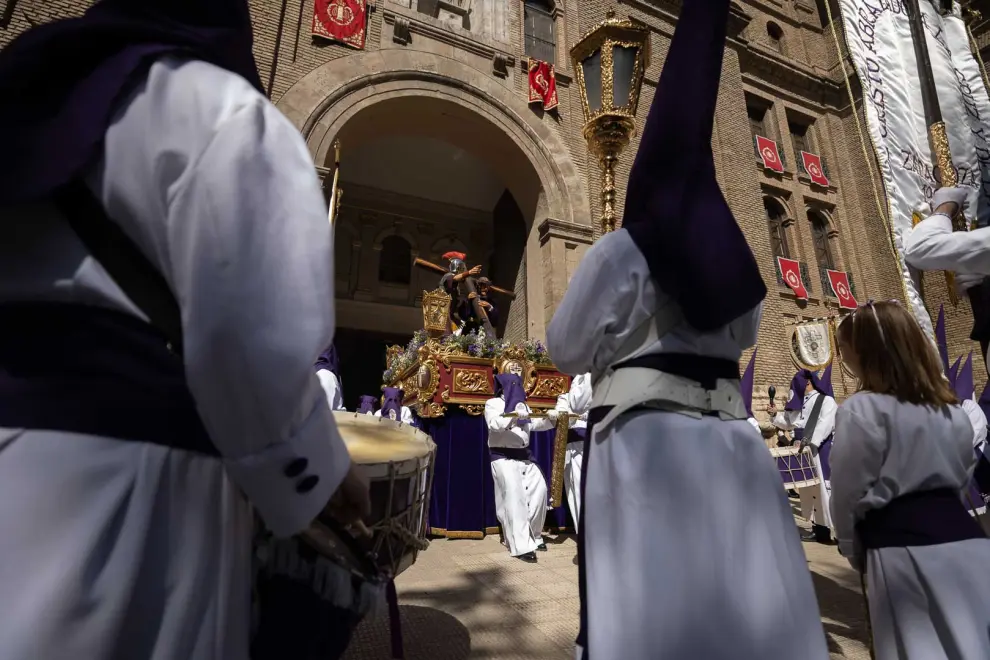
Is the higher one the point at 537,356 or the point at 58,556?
the point at 537,356

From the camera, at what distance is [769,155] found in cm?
1605

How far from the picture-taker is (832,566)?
16.4 ft

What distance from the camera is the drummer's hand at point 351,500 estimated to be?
983 millimetres

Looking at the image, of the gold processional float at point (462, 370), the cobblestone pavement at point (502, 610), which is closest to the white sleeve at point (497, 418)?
the gold processional float at point (462, 370)

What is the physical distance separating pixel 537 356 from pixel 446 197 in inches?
358

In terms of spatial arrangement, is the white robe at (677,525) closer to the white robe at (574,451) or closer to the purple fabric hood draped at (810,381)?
the white robe at (574,451)

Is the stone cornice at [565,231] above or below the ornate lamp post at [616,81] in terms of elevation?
above

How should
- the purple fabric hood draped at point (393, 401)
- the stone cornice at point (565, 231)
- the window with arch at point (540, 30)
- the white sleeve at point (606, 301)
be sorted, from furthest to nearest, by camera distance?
the window with arch at point (540, 30) → the stone cornice at point (565, 231) → the purple fabric hood draped at point (393, 401) → the white sleeve at point (606, 301)

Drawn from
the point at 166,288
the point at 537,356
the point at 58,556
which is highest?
the point at 537,356

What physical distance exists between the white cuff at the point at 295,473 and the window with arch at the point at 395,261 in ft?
47.5

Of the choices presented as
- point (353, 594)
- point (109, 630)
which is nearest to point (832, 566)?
point (353, 594)

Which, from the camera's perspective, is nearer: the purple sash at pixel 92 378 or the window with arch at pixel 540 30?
the purple sash at pixel 92 378

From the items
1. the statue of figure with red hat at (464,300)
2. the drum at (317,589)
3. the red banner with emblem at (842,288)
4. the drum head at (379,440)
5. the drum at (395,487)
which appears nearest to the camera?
the drum at (317,589)

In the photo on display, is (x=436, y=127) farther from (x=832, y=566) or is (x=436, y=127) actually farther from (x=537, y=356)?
(x=832, y=566)
